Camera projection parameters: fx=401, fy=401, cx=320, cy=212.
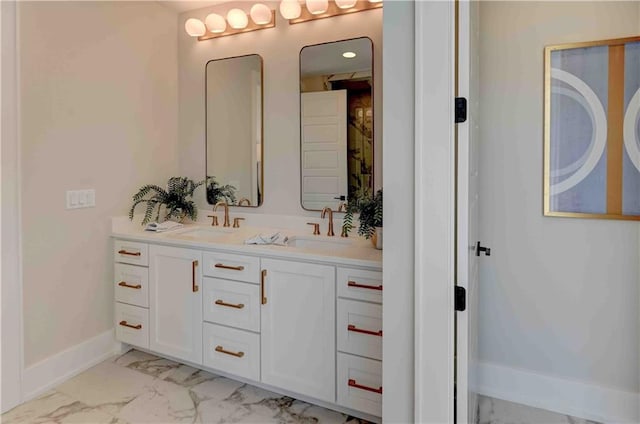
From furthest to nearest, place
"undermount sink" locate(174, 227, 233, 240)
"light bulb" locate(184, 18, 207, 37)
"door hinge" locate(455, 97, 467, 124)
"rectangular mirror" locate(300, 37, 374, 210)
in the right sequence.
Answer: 1. "light bulb" locate(184, 18, 207, 37)
2. "undermount sink" locate(174, 227, 233, 240)
3. "rectangular mirror" locate(300, 37, 374, 210)
4. "door hinge" locate(455, 97, 467, 124)

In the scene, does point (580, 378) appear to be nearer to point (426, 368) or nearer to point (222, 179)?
point (426, 368)

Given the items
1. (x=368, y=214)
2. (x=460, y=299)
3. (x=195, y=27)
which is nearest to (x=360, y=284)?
(x=368, y=214)

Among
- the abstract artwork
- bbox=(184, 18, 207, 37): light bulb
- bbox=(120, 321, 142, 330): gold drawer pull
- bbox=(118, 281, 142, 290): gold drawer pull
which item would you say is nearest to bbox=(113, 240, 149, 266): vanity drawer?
bbox=(118, 281, 142, 290): gold drawer pull

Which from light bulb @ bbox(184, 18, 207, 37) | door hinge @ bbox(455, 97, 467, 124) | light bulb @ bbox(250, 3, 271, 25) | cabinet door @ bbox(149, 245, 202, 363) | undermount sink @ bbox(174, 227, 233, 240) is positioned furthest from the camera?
light bulb @ bbox(184, 18, 207, 37)

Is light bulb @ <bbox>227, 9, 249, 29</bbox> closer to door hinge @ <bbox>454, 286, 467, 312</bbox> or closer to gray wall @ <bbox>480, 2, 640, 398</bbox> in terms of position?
gray wall @ <bbox>480, 2, 640, 398</bbox>

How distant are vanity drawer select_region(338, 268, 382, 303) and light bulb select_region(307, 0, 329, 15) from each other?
166 cm

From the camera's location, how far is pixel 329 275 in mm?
1969

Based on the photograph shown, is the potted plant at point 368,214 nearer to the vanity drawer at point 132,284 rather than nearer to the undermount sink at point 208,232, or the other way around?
the undermount sink at point 208,232

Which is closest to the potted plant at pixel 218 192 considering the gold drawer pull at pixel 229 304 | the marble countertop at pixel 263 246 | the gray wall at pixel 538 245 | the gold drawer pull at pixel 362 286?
the marble countertop at pixel 263 246

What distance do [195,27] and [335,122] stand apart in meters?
1.35

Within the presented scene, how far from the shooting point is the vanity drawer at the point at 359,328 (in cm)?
187

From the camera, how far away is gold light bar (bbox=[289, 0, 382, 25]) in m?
2.45

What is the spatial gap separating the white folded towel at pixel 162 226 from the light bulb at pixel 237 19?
1468 millimetres

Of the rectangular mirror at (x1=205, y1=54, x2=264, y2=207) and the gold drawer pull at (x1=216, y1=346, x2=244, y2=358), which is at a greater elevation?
the rectangular mirror at (x1=205, y1=54, x2=264, y2=207)
